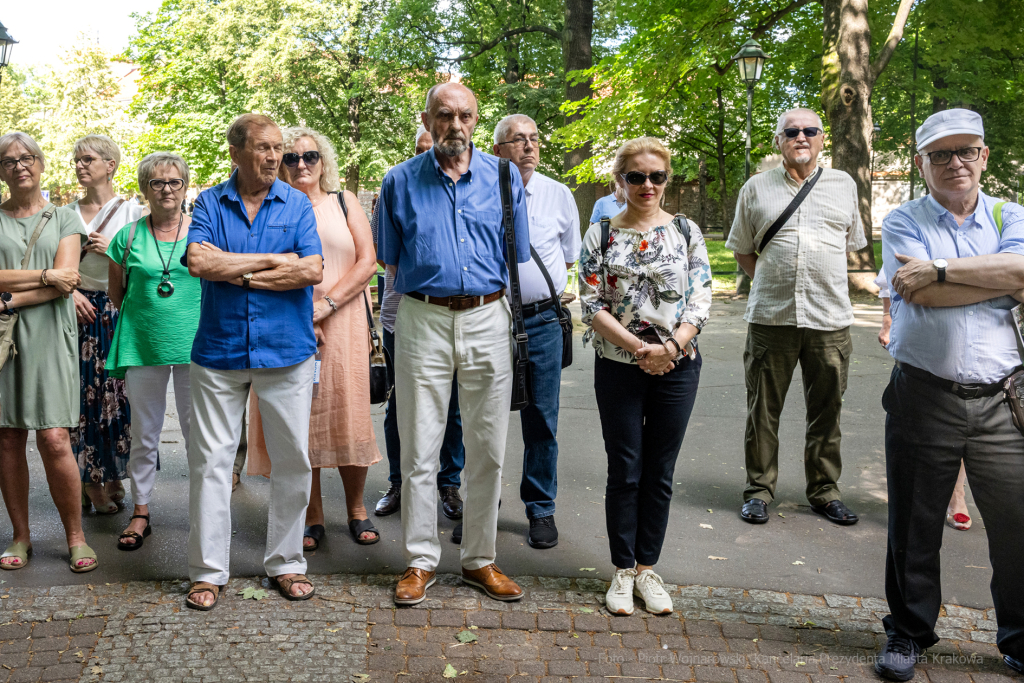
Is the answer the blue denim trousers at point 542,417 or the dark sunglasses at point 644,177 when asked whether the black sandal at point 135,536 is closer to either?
the blue denim trousers at point 542,417

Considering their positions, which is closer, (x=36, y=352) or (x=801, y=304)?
(x=36, y=352)

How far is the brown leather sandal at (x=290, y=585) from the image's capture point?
3.96m

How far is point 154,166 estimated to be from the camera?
15.0 ft

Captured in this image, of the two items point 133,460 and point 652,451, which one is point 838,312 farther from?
point 133,460

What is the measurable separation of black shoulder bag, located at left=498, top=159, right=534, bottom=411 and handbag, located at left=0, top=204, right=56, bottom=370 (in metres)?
2.32

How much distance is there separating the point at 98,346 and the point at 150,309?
0.66 metres

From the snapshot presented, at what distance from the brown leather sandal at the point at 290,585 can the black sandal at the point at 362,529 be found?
0.58 metres

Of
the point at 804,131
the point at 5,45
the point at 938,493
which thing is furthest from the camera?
the point at 5,45

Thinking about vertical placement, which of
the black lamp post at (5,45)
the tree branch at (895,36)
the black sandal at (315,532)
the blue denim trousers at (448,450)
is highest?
the tree branch at (895,36)

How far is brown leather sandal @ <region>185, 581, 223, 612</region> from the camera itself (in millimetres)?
3834

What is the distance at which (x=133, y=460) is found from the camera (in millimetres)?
4742

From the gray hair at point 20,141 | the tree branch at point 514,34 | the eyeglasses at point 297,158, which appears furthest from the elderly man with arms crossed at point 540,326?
the tree branch at point 514,34

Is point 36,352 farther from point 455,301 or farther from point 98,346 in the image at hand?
point 455,301

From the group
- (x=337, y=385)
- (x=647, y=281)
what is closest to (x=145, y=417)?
(x=337, y=385)
